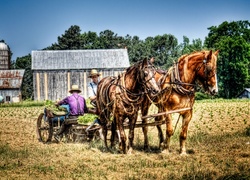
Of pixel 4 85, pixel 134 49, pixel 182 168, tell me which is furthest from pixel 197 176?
pixel 134 49

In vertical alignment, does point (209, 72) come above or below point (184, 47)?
below

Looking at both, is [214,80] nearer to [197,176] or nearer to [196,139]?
[197,176]

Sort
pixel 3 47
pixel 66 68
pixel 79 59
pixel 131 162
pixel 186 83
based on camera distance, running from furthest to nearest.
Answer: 1. pixel 3 47
2. pixel 79 59
3. pixel 66 68
4. pixel 186 83
5. pixel 131 162

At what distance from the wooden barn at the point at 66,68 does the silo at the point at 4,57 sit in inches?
1087

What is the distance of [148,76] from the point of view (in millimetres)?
7875

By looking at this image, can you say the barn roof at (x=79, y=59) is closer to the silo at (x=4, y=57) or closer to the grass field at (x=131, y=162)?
the silo at (x=4, y=57)

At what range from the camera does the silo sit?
76875mm

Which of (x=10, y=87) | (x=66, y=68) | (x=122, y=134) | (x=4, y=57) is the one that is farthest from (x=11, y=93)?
(x=122, y=134)

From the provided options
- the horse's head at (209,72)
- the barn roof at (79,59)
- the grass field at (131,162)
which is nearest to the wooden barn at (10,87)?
the barn roof at (79,59)

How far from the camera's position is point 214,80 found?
7.75 meters

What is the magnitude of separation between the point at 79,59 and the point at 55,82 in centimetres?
534

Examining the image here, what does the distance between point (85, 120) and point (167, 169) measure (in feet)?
16.0

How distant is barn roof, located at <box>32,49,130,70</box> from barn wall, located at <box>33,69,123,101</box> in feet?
2.84

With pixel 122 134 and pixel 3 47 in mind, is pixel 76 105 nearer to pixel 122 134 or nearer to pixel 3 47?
pixel 122 134
